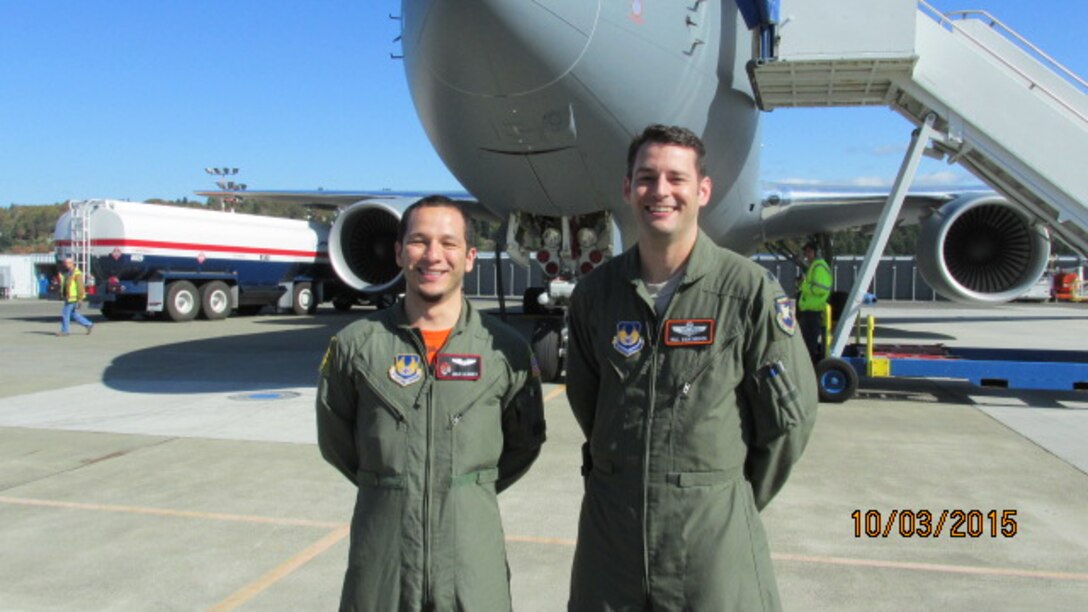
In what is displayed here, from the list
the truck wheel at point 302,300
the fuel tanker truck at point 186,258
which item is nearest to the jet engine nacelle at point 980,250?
the fuel tanker truck at point 186,258

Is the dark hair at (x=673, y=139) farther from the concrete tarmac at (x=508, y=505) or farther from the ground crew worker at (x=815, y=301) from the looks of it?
the ground crew worker at (x=815, y=301)

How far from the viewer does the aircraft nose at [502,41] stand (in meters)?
5.07

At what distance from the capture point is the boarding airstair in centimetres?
704

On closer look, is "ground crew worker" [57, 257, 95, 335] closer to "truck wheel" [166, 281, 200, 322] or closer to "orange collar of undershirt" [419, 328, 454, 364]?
"truck wheel" [166, 281, 200, 322]

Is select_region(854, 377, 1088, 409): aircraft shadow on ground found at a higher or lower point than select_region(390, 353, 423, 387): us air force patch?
lower

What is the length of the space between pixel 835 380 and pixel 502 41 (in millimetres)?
4541

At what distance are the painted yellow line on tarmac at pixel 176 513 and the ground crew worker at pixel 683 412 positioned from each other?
246cm

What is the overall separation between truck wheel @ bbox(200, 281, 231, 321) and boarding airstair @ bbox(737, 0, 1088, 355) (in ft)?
51.0

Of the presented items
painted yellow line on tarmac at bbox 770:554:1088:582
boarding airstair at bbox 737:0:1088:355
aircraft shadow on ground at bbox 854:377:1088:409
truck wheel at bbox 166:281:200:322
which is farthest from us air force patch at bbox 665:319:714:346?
truck wheel at bbox 166:281:200:322

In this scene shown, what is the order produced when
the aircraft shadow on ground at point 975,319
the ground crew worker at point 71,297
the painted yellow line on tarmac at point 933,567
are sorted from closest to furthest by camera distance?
the painted yellow line on tarmac at point 933,567 < the ground crew worker at point 71,297 < the aircraft shadow on ground at point 975,319

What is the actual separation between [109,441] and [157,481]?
139 cm

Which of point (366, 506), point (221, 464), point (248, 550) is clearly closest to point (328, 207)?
point (221, 464)

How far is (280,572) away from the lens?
11.3 feet

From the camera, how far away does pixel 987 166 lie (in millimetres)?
7965
